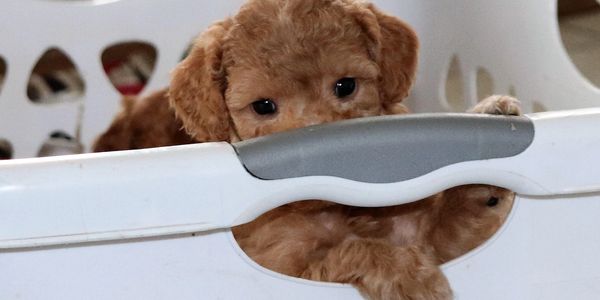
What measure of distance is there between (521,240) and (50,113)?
4.98 ft

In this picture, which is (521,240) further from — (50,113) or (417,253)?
(50,113)

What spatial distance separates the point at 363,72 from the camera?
4.31 feet

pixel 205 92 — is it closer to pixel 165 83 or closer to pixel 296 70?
pixel 296 70

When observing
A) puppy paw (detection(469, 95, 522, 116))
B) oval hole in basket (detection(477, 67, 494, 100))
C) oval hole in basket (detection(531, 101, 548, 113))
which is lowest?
puppy paw (detection(469, 95, 522, 116))

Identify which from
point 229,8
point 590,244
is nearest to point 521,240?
point 590,244

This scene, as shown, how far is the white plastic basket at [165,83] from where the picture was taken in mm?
884

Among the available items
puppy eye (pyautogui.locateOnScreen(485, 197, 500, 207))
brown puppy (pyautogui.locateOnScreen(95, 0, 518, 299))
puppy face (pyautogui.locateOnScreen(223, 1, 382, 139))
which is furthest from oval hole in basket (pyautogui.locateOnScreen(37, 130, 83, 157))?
puppy eye (pyautogui.locateOnScreen(485, 197, 500, 207))

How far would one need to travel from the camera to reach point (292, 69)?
1251mm

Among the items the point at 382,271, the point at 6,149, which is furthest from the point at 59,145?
the point at 382,271

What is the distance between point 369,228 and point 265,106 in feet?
0.84

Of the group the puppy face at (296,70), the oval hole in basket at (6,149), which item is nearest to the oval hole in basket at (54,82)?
the oval hole in basket at (6,149)

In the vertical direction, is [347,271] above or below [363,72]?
below

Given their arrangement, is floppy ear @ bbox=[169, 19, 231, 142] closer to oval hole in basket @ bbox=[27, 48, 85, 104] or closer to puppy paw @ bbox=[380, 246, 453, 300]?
puppy paw @ bbox=[380, 246, 453, 300]

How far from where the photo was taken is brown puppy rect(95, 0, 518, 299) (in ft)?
3.77
